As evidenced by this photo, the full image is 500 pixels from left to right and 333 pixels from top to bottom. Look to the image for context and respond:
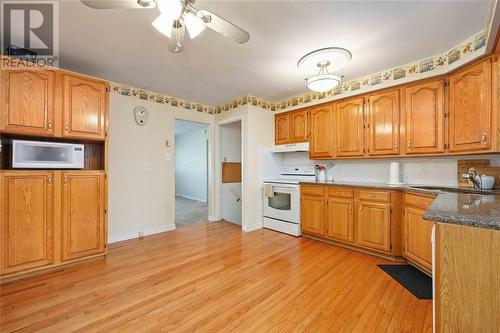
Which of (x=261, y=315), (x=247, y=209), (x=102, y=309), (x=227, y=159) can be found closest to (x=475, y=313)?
(x=261, y=315)

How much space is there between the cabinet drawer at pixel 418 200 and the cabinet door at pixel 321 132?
118 cm

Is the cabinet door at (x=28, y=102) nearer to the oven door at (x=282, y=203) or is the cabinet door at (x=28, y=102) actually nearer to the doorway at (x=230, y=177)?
the doorway at (x=230, y=177)

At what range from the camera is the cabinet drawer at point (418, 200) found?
6.90ft

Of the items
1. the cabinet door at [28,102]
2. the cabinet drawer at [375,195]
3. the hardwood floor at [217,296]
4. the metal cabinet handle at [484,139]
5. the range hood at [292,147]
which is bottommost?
the hardwood floor at [217,296]

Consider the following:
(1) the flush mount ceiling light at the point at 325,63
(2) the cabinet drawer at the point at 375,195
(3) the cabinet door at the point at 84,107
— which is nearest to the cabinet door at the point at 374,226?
(2) the cabinet drawer at the point at 375,195

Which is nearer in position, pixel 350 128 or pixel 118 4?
pixel 118 4

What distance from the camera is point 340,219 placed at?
114 inches

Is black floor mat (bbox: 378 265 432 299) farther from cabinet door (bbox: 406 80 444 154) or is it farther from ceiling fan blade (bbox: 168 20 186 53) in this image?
ceiling fan blade (bbox: 168 20 186 53)

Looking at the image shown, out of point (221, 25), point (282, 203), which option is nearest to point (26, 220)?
point (221, 25)

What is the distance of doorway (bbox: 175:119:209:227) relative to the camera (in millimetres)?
6384

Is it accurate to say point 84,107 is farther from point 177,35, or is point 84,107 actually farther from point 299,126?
point 299,126

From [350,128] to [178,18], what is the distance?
2604 mm

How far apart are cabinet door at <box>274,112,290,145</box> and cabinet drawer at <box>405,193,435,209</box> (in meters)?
2.03

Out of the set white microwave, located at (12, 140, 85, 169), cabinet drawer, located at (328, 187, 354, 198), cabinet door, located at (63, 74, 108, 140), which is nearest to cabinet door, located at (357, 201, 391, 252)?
cabinet drawer, located at (328, 187, 354, 198)
